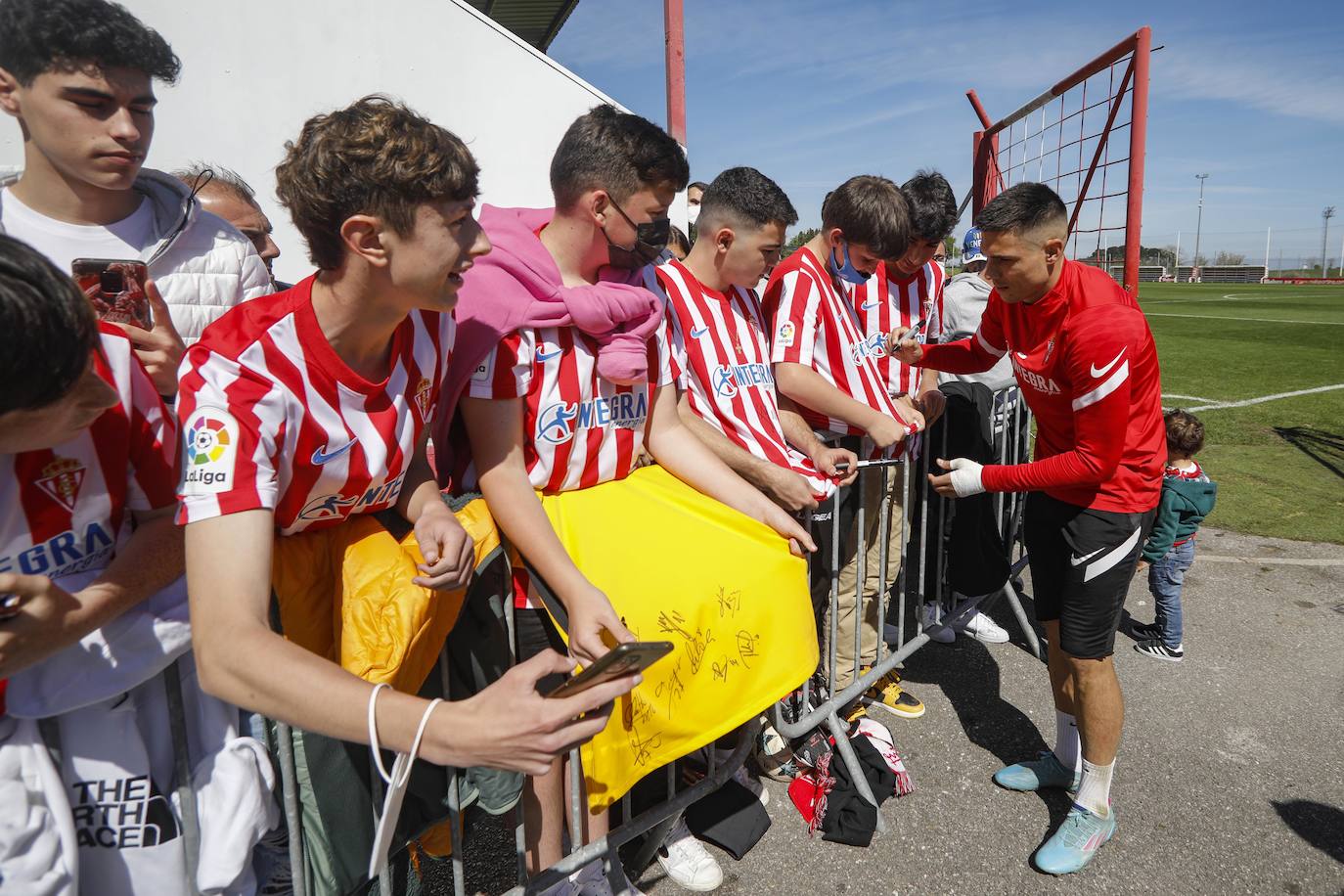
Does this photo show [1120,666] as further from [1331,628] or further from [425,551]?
[425,551]

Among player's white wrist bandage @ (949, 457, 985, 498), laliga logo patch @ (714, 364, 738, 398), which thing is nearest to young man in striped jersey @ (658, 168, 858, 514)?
laliga logo patch @ (714, 364, 738, 398)

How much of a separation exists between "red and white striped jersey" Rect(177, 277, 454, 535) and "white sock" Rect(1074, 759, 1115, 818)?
110 inches

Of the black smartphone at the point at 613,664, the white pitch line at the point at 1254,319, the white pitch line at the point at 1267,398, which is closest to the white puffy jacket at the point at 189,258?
the black smartphone at the point at 613,664

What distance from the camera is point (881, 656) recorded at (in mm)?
3807

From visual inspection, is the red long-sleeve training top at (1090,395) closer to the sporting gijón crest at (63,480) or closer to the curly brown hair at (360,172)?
the curly brown hair at (360,172)

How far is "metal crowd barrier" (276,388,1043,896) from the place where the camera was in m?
2.08

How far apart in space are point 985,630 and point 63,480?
462cm

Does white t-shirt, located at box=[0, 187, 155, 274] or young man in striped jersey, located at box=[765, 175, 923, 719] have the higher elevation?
white t-shirt, located at box=[0, 187, 155, 274]

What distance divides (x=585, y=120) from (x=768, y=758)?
274cm

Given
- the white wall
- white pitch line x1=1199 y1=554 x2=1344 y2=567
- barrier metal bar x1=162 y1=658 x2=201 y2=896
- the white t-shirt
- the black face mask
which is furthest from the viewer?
white pitch line x1=1199 y1=554 x2=1344 y2=567

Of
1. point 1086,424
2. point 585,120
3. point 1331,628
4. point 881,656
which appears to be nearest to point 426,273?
point 585,120
